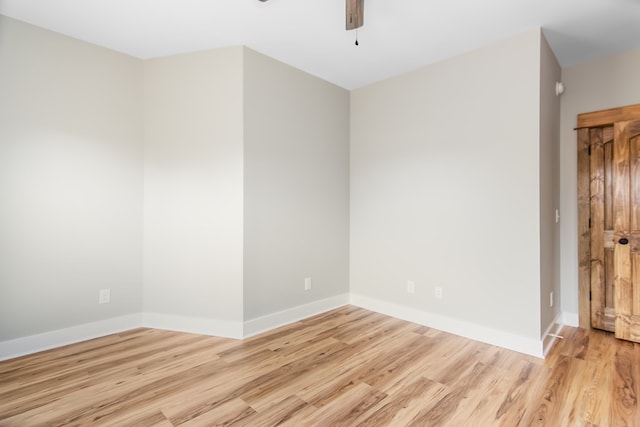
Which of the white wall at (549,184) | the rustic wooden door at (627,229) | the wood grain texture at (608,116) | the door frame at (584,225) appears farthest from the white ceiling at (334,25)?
the rustic wooden door at (627,229)

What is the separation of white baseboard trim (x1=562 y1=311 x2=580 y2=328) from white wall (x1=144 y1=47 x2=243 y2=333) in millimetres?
3301

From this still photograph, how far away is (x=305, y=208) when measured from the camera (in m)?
3.50

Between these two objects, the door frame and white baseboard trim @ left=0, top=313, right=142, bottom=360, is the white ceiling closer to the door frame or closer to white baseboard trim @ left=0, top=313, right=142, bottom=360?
the door frame

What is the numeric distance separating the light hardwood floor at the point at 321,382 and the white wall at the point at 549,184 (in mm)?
→ 448

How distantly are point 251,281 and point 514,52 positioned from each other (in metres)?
3.12

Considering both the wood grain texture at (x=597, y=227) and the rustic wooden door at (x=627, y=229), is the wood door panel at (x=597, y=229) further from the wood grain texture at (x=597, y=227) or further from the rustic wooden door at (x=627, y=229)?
the rustic wooden door at (x=627, y=229)

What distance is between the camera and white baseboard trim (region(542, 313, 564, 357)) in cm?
265

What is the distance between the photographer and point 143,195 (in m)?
3.21

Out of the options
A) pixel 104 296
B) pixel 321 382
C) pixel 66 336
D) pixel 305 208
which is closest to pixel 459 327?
pixel 321 382

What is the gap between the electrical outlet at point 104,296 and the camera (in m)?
2.94

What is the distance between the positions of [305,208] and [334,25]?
179 cm

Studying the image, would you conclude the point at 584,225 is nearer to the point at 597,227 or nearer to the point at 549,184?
the point at 597,227

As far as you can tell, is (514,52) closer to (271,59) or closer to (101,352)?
(271,59)

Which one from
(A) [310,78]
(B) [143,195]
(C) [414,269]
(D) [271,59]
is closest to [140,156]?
(B) [143,195]
